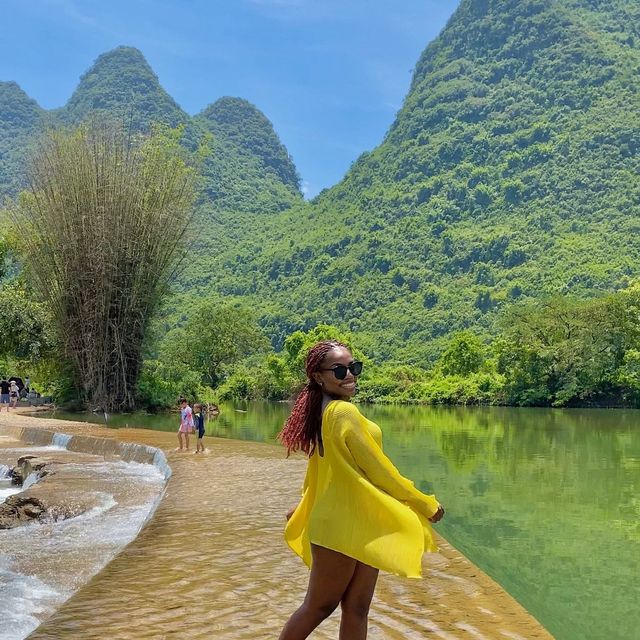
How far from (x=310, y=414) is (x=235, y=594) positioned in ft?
6.52

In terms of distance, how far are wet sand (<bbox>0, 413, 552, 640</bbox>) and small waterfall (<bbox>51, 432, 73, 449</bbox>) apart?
928 centimetres

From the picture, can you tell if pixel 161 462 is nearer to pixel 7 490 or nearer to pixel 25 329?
pixel 7 490

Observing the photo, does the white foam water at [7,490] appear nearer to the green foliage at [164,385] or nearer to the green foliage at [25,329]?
the green foliage at [164,385]

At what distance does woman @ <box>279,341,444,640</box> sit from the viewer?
2.72 m

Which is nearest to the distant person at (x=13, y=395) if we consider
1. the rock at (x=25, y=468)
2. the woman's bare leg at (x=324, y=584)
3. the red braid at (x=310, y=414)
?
the rock at (x=25, y=468)

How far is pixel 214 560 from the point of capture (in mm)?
5211

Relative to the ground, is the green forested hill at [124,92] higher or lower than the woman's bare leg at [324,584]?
higher

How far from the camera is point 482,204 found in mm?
84438

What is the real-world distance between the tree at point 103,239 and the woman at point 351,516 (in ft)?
74.7

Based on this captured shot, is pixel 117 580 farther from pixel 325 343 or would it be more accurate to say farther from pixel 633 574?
pixel 633 574

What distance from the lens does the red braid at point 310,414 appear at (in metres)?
2.94

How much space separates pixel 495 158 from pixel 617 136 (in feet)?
50.5

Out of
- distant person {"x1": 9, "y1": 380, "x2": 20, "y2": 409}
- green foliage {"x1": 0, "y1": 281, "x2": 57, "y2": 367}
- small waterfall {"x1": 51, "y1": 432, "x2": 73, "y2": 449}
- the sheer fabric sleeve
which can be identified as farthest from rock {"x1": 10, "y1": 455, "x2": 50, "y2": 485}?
distant person {"x1": 9, "y1": 380, "x2": 20, "y2": 409}

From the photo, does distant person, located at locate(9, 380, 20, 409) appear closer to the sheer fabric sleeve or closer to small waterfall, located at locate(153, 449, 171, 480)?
small waterfall, located at locate(153, 449, 171, 480)
